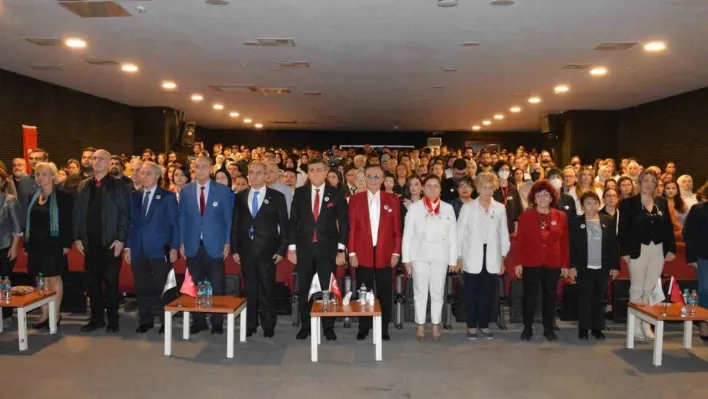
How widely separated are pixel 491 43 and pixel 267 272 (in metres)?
4.12

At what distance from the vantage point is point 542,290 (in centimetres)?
575

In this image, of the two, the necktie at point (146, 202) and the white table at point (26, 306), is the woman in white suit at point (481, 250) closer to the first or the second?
the necktie at point (146, 202)

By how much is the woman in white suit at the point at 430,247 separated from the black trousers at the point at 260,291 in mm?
1374

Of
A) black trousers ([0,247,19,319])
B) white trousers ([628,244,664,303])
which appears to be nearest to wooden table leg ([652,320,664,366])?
white trousers ([628,244,664,303])

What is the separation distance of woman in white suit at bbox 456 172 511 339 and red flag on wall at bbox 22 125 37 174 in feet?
26.0

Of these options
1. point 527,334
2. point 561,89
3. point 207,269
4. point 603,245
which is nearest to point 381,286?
point 527,334

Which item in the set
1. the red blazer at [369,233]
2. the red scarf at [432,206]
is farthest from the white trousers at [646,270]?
the red blazer at [369,233]

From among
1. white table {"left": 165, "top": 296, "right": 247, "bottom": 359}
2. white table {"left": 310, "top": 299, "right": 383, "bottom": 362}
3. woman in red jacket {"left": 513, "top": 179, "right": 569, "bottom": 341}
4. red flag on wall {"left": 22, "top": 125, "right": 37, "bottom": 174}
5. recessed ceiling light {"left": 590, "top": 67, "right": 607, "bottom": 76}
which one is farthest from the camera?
red flag on wall {"left": 22, "top": 125, "right": 37, "bottom": 174}

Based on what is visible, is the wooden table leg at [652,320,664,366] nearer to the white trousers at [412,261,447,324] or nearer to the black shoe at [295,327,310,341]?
the white trousers at [412,261,447,324]

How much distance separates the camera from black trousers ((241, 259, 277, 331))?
5613 millimetres

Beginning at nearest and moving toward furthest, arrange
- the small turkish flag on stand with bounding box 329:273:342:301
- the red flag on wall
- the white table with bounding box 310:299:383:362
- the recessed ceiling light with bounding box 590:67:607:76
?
the white table with bounding box 310:299:383:362, the small turkish flag on stand with bounding box 329:273:342:301, the recessed ceiling light with bounding box 590:67:607:76, the red flag on wall

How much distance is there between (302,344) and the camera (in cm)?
541

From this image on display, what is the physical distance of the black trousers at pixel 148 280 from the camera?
19.1ft

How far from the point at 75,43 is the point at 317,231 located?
4.51m
